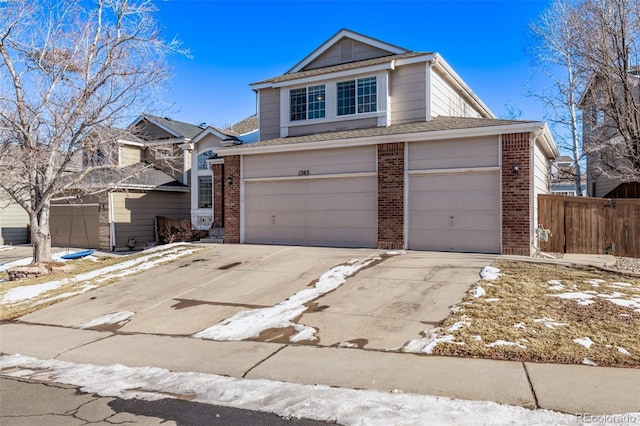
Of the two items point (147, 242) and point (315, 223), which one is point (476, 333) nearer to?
point (315, 223)

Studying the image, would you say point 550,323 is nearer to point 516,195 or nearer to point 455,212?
point 516,195

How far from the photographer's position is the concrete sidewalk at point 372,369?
4422 mm

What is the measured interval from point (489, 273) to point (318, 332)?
174 inches

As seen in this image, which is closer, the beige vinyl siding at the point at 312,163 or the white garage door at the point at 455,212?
the white garage door at the point at 455,212

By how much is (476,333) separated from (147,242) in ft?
64.7

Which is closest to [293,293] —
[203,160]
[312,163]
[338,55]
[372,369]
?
[372,369]

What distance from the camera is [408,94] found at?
15.5 meters

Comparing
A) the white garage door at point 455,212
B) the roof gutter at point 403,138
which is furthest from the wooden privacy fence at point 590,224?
the white garage door at point 455,212

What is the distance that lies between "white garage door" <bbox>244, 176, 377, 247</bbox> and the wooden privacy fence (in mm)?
5552

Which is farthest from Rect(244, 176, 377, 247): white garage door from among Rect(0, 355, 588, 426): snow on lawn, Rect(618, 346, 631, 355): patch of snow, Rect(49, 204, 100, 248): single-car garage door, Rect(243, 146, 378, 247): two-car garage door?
Rect(49, 204, 100, 248): single-car garage door

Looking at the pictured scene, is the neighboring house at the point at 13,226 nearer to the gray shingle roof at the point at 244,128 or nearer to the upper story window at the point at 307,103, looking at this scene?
the gray shingle roof at the point at 244,128

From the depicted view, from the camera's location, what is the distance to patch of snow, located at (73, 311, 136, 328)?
828 cm

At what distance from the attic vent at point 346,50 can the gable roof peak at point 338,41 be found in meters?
0.19

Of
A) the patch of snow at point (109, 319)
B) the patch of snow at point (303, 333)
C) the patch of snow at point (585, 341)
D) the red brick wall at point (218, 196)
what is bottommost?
the patch of snow at point (109, 319)
